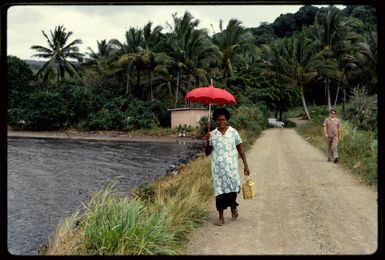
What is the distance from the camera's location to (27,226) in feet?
33.2

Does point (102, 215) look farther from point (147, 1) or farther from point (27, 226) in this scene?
point (27, 226)

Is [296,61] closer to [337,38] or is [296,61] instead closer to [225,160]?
[337,38]

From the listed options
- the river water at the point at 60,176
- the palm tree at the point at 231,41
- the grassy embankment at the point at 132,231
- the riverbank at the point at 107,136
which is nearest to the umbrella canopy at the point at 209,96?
the grassy embankment at the point at 132,231

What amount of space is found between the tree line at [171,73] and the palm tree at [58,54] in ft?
0.32

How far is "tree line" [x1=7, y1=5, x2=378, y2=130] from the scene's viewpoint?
37438mm

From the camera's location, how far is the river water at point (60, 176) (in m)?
10.2

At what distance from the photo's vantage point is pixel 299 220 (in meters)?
6.96

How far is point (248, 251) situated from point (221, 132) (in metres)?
1.72

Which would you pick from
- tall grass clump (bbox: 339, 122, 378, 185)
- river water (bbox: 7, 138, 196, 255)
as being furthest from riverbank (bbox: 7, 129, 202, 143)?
Answer: tall grass clump (bbox: 339, 122, 378, 185)

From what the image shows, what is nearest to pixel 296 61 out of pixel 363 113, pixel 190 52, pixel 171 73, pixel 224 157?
pixel 190 52

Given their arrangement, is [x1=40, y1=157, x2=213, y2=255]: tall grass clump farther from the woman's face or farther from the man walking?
the man walking

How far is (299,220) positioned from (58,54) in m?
41.5

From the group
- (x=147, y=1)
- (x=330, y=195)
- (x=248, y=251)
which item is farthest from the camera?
(x=330, y=195)
